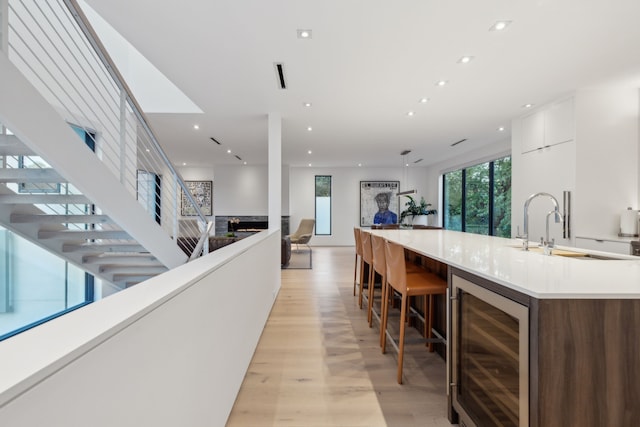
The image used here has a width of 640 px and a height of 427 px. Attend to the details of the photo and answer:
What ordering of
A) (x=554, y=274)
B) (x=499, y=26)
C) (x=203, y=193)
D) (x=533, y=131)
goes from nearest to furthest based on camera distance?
(x=554, y=274) → (x=499, y=26) → (x=533, y=131) → (x=203, y=193)

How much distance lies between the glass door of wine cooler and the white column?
126 inches

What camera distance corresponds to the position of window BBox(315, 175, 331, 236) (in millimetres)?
10039

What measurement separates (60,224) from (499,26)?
3.92m

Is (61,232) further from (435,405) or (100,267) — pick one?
(435,405)

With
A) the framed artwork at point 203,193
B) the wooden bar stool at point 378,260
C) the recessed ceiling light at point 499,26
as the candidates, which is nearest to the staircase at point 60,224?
the wooden bar stool at point 378,260

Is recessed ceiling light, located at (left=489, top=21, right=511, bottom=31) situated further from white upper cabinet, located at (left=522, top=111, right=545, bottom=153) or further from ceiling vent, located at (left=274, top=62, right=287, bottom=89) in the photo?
white upper cabinet, located at (left=522, top=111, right=545, bottom=153)

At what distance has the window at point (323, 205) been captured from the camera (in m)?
10.0

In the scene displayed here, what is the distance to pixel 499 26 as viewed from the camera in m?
→ 2.40

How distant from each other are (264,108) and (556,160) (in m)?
3.93

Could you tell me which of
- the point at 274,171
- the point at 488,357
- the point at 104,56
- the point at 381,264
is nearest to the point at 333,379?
the point at 381,264

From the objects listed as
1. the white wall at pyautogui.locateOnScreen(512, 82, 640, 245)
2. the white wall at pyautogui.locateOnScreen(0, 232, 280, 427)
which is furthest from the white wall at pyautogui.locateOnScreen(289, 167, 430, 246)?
the white wall at pyautogui.locateOnScreen(0, 232, 280, 427)

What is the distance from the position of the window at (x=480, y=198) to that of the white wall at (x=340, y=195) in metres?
1.27

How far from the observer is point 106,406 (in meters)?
0.63

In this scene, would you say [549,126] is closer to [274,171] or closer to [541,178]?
[541,178]
